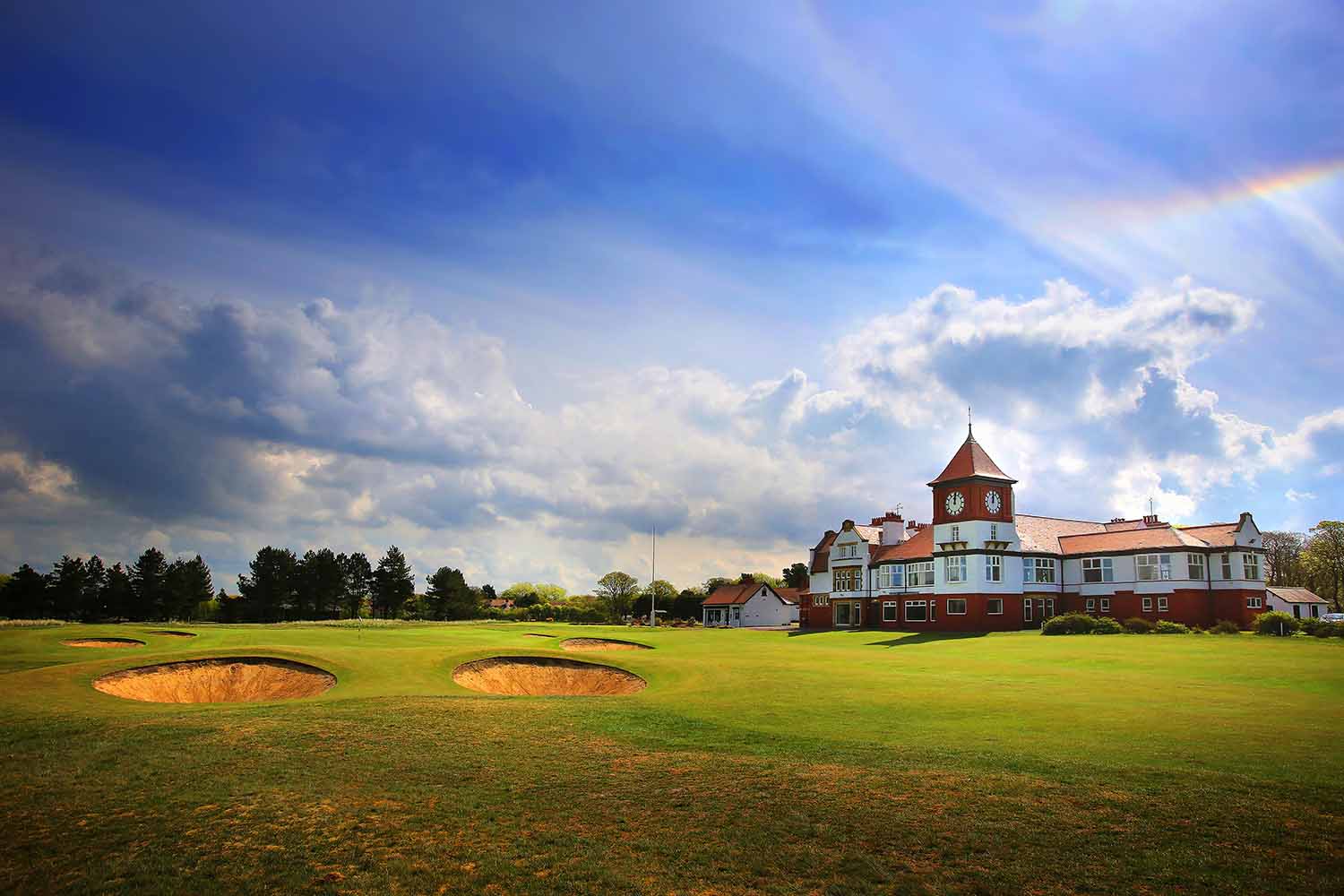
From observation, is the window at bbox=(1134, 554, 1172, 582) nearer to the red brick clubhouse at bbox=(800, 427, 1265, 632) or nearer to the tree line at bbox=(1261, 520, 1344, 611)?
the red brick clubhouse at bbox=(800, 427, 1265, 632)

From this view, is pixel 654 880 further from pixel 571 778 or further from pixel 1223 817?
pixel 1223 817

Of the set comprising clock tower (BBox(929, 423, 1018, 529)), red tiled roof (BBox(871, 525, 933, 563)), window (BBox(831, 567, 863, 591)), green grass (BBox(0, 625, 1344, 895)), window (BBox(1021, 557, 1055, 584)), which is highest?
clock tower (BBox(929, 423, 1018, 529))

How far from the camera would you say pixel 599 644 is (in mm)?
49062

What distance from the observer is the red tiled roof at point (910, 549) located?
71.8 metres

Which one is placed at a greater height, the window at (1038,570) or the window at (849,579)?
the window at (1038,570)

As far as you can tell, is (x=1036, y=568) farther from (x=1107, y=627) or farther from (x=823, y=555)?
(x=823, y=555)

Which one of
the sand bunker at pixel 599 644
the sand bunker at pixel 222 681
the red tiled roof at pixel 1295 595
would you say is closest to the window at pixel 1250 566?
the red tiled roof at pixel 1295 595

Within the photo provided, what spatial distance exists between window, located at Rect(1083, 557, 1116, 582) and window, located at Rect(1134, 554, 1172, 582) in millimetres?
2604

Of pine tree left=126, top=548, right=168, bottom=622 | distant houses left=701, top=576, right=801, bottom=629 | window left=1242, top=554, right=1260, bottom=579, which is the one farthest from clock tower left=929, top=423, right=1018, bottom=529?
pine tree left=126, top=548, right=168, bottom=622

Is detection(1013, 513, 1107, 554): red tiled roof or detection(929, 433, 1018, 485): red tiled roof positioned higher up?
detection(929, 433, 1018, 485): red tiled roof

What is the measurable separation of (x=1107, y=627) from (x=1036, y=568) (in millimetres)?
14331

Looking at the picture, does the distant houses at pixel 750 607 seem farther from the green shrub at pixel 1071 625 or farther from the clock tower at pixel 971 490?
the green shrub at pixel 1071 625

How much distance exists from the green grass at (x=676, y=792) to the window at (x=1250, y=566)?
4389 centimetres

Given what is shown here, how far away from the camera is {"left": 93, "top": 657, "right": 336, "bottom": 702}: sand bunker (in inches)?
981
